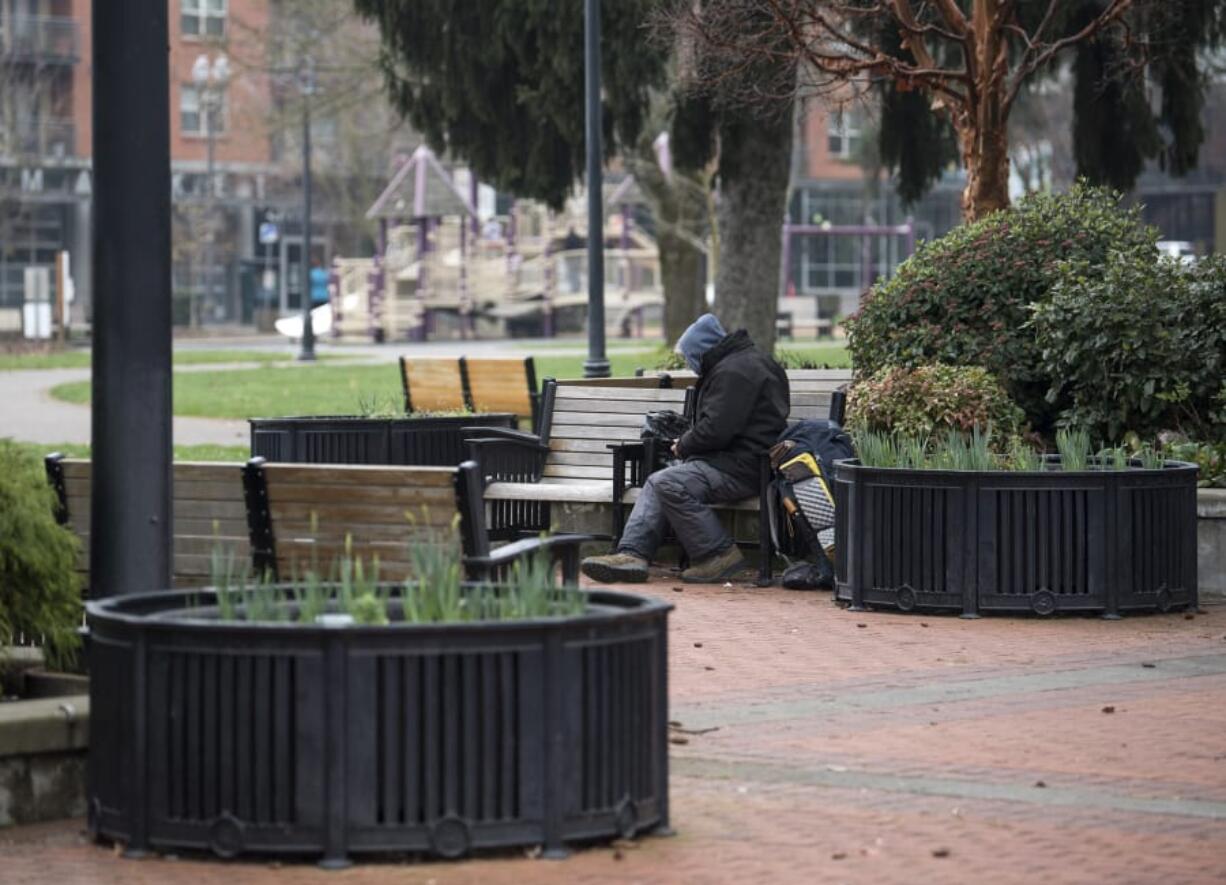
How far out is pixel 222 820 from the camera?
627cm

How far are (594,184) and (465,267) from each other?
40.1 metres

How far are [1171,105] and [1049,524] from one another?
13.7 m

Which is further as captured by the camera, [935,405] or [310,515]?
[935,405]

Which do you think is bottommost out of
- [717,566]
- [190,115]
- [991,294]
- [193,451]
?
[717,566]

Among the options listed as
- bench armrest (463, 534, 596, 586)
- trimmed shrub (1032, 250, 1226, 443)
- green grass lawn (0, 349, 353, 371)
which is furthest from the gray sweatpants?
green grass lawn (0, 349, 353, 371)

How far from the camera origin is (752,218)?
83.1 ft

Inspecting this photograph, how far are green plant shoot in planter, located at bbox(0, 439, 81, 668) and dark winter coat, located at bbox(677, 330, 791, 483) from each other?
5246 millimetres

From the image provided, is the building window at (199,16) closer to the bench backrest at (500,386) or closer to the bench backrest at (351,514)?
the bench backrest at (500,386)

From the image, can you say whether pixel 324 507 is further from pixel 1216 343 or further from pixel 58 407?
pixel 58 407

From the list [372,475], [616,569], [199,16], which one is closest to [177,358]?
[199,16]

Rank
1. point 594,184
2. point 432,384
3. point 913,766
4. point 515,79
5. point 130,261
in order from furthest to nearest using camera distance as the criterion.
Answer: point 515,79
point 594,184
point 432,384
point 913,766
point 130,261

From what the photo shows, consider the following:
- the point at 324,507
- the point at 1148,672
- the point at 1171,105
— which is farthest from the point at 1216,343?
the point at 1171,105

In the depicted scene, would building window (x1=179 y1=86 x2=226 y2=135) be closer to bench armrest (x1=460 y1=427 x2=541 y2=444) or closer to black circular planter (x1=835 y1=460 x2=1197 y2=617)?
bench armrest (x1=460 y1=427 x2=541 y2=444)

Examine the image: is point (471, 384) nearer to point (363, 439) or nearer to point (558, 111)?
point (363, 439)
